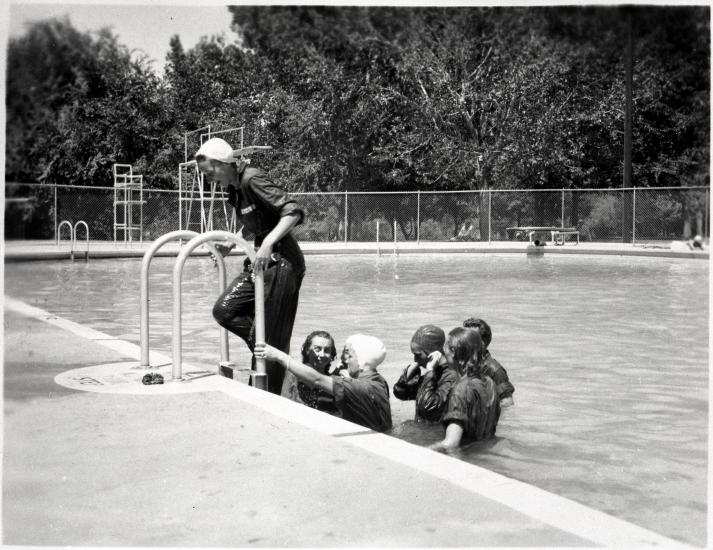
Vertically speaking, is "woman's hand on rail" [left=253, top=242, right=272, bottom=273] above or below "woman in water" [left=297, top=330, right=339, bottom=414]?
above

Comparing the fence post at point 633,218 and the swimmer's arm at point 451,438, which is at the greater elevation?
the fence post at point 633,218

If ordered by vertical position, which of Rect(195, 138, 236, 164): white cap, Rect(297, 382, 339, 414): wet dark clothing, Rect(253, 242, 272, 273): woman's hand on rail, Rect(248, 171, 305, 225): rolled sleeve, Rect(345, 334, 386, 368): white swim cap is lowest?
Rect(297, 382, 339, 414): wet dark clothing

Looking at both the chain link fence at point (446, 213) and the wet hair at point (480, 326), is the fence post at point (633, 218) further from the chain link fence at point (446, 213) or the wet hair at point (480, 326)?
the wet hair at point (480, 326)

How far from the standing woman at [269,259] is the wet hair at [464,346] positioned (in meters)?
1.16

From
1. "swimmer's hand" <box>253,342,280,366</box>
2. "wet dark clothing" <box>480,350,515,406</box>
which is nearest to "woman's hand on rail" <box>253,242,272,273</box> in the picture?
"swimmer's hand" <box>253,342,280,366</box>

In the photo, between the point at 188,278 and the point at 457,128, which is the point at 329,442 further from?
the point at 457,128

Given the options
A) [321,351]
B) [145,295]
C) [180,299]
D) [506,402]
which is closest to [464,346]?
[321,351]

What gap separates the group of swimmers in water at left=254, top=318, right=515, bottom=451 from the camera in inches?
197

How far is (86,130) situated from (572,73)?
20.3 m

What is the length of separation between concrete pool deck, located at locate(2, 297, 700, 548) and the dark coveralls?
0.76m

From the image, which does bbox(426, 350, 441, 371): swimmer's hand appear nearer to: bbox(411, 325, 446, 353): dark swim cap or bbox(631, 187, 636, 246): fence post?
bbox(411, 325, 446, 353): dark swim cap

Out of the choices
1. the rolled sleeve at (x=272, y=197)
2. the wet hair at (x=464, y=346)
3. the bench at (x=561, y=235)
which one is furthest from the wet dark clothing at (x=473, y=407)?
the bench at (x=561, y=235)

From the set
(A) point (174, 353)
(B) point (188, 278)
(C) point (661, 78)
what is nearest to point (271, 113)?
(C) point (661, 78)

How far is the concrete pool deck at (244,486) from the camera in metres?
2.89
